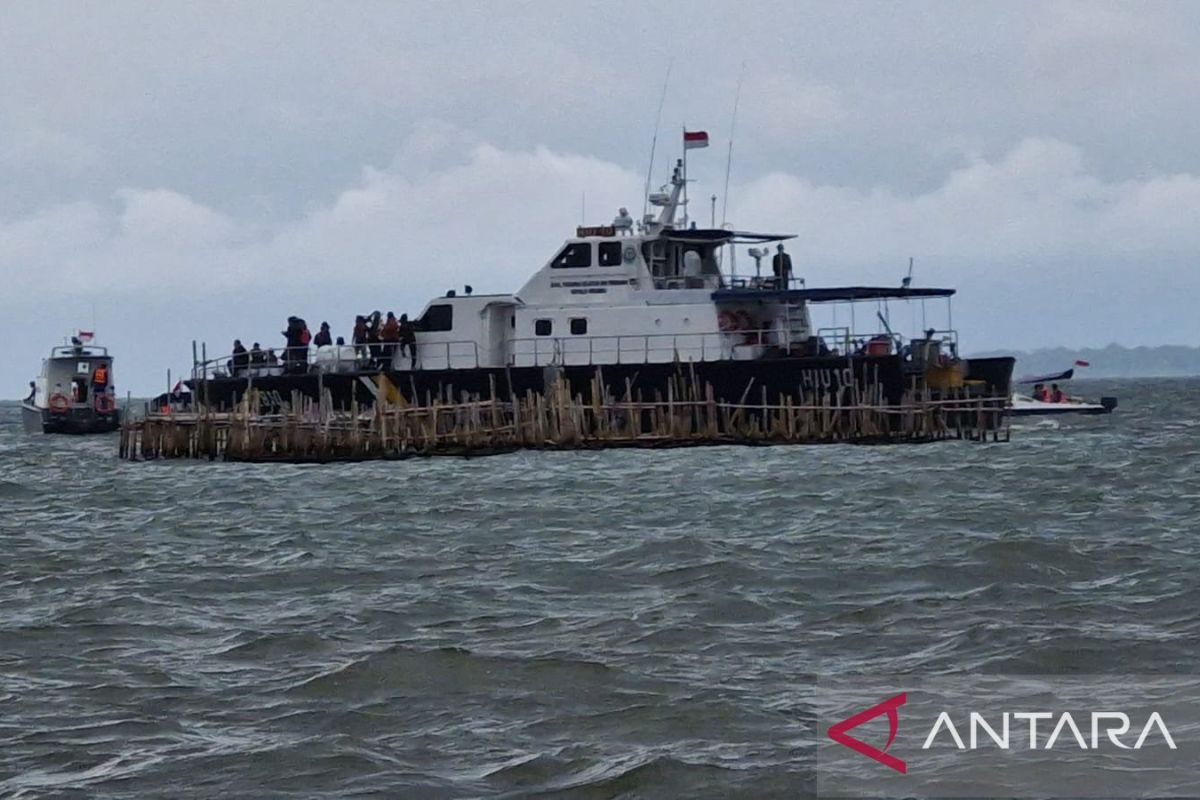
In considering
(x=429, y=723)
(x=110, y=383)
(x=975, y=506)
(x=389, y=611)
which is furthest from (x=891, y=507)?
(x=110, y=383)

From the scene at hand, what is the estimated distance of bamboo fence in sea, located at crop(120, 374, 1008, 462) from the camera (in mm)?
37781

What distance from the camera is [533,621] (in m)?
16.7

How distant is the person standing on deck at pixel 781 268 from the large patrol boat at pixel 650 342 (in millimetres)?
45

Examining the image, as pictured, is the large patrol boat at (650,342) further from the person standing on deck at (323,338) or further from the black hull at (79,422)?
the black hull at (79,422)

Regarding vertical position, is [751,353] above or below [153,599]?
above

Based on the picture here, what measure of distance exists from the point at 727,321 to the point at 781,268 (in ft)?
7.74

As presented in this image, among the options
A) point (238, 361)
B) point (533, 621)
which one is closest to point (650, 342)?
point (238, 361)

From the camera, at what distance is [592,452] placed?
128ft

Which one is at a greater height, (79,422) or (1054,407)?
(79,422)

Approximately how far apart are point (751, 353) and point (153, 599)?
75.6 ft

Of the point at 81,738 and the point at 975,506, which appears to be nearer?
the point at 81,738

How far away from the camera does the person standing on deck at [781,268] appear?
4181 cm

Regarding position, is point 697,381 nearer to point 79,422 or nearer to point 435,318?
point 435,318

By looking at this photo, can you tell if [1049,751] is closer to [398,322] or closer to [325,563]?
[325,563]
